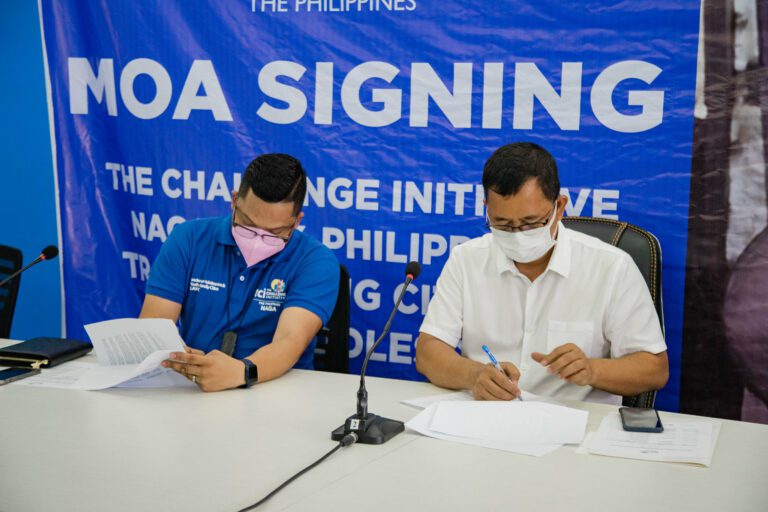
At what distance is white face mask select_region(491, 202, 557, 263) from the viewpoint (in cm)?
208

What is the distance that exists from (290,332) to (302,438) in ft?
1.83

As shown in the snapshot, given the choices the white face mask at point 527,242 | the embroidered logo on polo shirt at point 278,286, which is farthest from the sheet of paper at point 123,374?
the white face mask at point 527,242

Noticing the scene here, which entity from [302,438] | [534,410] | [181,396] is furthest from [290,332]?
[534,410]

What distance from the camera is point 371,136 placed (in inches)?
115

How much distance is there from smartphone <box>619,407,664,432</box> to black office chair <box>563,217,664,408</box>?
371 millimetres

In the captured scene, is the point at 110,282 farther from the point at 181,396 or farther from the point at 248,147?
the point at 181,396

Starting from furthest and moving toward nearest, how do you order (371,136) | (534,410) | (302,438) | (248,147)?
1. (248,147)
2. (371,136)
3. (534,410)
4. (302,438)

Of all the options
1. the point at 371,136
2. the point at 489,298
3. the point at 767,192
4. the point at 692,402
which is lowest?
the point at 692,402

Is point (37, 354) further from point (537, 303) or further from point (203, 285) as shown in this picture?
point (537, 303)

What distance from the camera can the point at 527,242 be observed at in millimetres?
2080

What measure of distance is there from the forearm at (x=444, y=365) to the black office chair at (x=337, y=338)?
0.30 metres

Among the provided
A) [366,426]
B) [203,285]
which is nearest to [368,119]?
[203,285]

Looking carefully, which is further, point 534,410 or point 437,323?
point 437,323

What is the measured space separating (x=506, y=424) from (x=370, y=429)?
0.29 m
